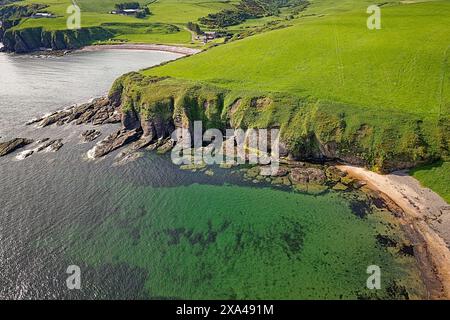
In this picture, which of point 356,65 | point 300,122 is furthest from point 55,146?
point 356,65

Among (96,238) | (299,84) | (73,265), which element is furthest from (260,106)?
(73,265)

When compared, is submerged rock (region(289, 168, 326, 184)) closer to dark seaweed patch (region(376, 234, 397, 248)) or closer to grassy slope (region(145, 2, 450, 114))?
dark seaweed patch (region(376, 234, 397, 248))

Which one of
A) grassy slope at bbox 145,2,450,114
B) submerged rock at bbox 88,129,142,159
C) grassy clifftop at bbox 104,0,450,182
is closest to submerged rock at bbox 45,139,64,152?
submerged rock at bbox 88,129,142,159

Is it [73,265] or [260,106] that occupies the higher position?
[260,106]

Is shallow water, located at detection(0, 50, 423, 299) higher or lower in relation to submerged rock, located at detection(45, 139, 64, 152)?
lower

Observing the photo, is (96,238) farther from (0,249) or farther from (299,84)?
(299,84)

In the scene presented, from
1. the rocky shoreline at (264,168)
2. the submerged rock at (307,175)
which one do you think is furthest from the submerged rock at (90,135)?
the submerged rock at (307,175)
